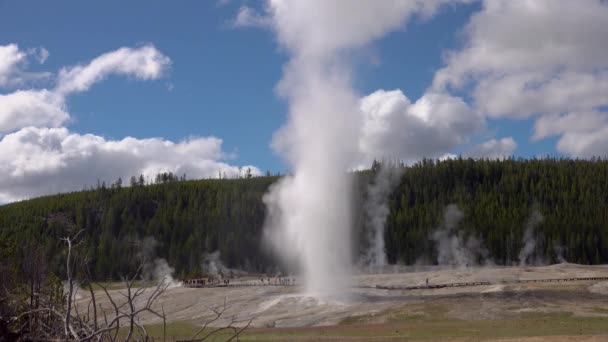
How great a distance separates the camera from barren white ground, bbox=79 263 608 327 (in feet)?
147

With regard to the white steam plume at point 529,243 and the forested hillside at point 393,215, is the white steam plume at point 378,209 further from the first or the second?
the white steam plume at point 529,243

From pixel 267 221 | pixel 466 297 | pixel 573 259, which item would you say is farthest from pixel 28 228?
pixel 466 297

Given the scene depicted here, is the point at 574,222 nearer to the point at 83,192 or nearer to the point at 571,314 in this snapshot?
the point at 571,314

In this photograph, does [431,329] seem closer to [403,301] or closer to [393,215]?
[403,301]

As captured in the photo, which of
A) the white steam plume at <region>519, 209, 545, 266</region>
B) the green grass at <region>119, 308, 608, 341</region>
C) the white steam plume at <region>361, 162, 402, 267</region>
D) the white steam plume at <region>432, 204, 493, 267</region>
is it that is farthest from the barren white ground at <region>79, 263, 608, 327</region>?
the white steam plume at <region>361, 162, 402, 267</region>

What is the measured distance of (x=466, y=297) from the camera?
50.7 m

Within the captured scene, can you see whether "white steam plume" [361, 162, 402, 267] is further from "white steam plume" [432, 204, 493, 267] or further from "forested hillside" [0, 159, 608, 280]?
"white steam plume" [432, 204, 493, 267]

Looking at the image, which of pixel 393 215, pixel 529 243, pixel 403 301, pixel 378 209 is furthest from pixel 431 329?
pixel 378 209

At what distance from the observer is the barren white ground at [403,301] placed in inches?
1767

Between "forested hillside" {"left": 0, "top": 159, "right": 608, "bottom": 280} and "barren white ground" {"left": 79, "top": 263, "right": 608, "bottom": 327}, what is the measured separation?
112 ft

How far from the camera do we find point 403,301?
50.9 meters

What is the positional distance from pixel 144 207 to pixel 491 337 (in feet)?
404

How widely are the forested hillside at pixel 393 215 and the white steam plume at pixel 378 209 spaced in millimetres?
1385

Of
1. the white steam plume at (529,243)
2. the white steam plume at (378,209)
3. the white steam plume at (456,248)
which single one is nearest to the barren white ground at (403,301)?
the white steam plume at (529,243)
